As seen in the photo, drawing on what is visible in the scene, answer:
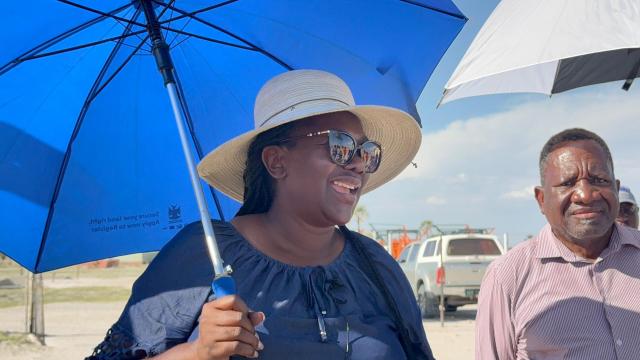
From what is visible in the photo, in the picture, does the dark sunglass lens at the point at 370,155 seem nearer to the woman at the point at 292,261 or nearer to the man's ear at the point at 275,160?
the woman at the point at 292,261

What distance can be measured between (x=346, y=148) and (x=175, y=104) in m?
0.72

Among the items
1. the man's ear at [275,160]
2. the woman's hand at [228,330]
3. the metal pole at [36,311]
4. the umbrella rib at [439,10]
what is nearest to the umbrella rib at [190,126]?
the man's ear at [275,160]

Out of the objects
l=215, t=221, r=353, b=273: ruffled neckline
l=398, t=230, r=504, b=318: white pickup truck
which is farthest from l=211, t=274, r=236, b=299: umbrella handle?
l=398, t=230, r=504, b=318: white pickup truck

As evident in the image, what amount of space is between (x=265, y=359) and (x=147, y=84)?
161 centimetres

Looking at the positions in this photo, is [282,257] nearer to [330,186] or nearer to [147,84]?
[330,186]

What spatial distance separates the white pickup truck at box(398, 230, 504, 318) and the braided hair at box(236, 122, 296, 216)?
11028 mm

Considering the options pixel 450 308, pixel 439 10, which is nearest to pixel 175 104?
pixel 439 10

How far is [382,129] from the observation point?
9.23 feet

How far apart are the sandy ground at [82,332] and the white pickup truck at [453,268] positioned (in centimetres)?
51

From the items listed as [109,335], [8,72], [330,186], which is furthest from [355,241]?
[8,72]

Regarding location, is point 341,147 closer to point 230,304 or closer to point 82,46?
point 230,304

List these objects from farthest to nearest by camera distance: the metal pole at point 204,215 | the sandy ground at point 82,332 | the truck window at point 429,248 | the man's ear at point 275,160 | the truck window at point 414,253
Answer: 1. the truck window at point 414,253
2. the truck window at point 429,248
3. the sandy ground at point 82,332
4. the man's ear at point 275,160
5. the metal pole at point 204,215

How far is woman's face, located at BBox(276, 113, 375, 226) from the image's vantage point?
2.32 m

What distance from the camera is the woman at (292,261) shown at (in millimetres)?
2029
